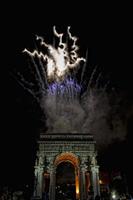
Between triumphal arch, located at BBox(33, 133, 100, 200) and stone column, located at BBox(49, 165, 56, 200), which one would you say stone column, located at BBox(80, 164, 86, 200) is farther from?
stone column, located at BBox(49, 165, 56, 200)

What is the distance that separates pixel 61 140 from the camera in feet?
137

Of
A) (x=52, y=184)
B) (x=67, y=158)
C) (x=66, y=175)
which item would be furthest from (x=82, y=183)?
(x=66, y=175)

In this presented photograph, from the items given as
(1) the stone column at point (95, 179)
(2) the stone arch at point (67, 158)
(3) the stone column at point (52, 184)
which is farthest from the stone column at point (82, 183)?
(3) the stone column at point (52, 184)

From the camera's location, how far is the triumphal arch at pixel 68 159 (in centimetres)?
3719

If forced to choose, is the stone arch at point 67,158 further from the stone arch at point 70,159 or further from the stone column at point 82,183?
the stone column at point 82,183

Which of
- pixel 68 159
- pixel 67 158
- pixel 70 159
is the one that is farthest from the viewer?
pixel 68 159

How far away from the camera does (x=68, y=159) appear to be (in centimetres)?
4322

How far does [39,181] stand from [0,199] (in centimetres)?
1045

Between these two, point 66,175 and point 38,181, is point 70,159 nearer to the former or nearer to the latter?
point 38,181

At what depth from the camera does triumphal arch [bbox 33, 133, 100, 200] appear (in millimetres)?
37194

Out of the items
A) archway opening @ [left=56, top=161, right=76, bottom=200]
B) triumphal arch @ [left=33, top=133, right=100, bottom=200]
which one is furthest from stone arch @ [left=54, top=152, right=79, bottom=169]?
archway opening @ [left=56, top=161, right=76, bottom=200]

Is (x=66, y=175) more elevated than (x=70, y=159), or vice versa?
(x=70, y=159)

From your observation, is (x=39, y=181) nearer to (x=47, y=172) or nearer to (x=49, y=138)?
(x=47, y=172)

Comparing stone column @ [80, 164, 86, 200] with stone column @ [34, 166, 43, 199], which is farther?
stone column @ [80, 164, 86, 200]
